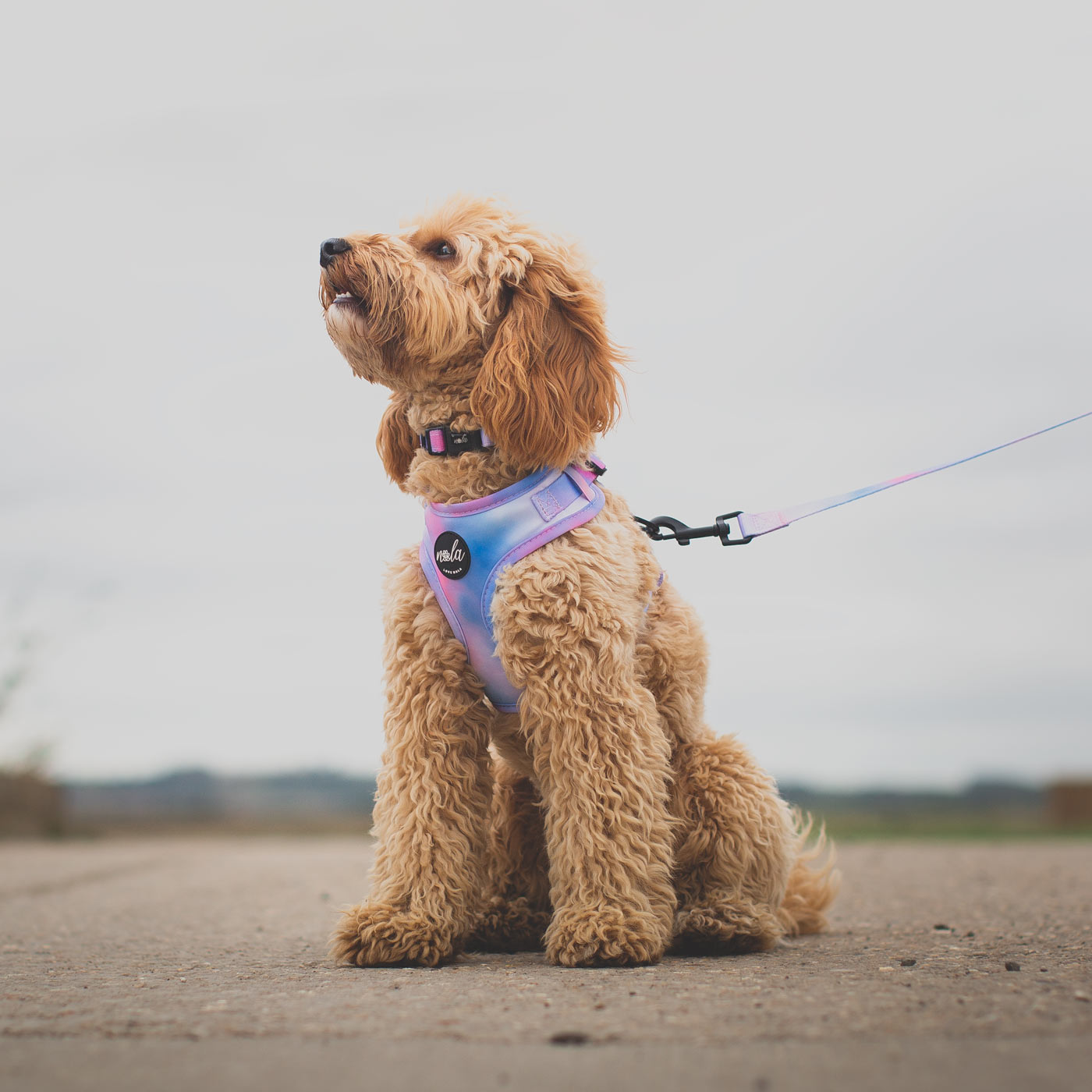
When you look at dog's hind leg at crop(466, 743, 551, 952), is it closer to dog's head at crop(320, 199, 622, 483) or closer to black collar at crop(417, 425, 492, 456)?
black collar at crop(417, 425, 492, 456)

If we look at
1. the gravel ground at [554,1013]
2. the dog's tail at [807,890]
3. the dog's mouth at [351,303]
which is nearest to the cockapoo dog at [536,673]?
the dog's mouth at [351,303]

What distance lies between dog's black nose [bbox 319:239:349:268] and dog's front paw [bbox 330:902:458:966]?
2287 millimetres

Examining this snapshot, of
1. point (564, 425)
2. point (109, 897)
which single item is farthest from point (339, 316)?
point (109, 897)

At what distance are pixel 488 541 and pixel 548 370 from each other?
2.18 ft

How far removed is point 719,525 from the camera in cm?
458

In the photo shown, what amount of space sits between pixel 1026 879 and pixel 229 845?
9.30 metres

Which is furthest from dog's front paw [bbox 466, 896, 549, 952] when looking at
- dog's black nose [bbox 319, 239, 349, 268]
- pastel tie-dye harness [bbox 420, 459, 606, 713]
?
dog's black nose [bbox 319, 239, 349, 268]

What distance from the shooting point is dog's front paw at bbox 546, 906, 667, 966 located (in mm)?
3643

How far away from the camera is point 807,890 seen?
484 centimetres

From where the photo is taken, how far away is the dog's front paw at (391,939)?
12.3ft

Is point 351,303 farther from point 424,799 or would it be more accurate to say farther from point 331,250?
point 424,799

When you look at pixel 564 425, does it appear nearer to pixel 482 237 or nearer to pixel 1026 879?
pixel 482 237

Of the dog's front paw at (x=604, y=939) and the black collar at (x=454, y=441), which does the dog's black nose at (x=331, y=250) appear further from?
the dog's front paw at (x=604, y=939)

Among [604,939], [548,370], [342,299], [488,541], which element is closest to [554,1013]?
[604,939]
